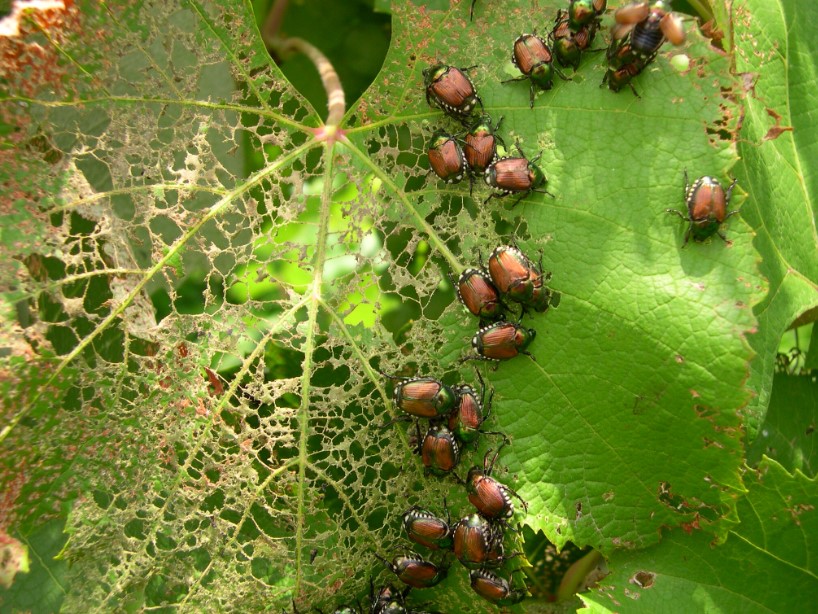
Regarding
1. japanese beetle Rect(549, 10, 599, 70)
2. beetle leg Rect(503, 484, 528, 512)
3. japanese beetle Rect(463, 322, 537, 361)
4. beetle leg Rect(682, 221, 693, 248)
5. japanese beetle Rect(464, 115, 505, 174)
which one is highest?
japanese beetle Rect(549, 10, 599, 70)

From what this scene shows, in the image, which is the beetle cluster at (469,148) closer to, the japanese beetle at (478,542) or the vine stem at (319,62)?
the vine stem at (319,62)

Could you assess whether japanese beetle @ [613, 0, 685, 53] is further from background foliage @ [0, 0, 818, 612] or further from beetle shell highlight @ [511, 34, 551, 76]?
beetle shell highlight @ [511, 34, 551, 76]

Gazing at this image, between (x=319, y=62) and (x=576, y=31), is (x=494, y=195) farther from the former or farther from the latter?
(x=319, y=62)

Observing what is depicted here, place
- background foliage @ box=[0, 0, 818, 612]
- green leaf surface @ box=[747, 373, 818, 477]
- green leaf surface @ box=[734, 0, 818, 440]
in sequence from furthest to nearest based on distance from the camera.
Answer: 1. green leaf surface @ box=[747, 373, 818, 477]
2. green leaf surface @ box=[734, 0, 818, 440]
3. background foliage @ box=[0, 0, 818, 612]

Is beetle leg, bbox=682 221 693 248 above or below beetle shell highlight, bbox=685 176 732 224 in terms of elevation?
below

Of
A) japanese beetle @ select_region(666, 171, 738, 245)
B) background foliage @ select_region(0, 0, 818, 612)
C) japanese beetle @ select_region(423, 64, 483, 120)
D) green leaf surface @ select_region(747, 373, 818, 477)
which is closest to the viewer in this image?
japanese beetle @ select_region(666, 171, 738, 245)

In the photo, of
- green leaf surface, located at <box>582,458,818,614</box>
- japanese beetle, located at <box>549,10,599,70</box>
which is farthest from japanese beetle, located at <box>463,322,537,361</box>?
japanese beetle, located at <box>549,10,599,70</box>

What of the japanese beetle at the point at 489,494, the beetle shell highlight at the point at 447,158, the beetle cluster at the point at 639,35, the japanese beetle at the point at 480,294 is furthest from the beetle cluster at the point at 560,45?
the japanese beetle at the point at 489,494
